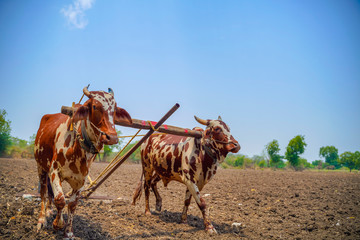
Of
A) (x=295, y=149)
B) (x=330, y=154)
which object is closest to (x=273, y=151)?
(x=295, y=149)

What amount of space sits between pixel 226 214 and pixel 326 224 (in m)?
2.56

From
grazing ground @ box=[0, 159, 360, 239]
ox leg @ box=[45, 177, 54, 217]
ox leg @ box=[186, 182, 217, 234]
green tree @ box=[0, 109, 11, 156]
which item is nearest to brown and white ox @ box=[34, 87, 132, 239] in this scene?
grazing ground @ box=[0, 159, 360, 239]

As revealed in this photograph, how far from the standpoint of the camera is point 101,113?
14.4 ft

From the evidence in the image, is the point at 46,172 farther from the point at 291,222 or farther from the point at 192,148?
the point at 291,222

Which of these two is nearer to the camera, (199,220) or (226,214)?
(199,220)

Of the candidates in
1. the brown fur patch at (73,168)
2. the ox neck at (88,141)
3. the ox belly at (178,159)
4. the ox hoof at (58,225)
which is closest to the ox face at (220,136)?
the ox belly at (178,159)

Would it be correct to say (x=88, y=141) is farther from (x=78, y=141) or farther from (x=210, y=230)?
(x=210, y=230)

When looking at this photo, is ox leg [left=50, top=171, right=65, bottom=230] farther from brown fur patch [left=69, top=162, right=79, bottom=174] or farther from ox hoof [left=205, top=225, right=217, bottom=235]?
ox hoof [left=205, top=225, right=217, bottom=235]

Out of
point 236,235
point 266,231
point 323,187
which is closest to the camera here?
point 236,235

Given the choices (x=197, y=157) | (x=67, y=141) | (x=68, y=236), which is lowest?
(x=68, y=236)

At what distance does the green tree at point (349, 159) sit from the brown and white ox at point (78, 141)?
164ft

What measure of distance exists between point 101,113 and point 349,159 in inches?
2105

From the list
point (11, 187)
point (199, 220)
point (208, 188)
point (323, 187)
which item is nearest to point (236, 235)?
point (199, 220)

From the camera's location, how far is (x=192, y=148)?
264 inches
